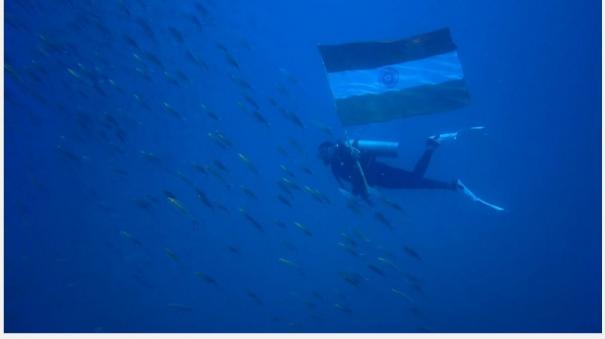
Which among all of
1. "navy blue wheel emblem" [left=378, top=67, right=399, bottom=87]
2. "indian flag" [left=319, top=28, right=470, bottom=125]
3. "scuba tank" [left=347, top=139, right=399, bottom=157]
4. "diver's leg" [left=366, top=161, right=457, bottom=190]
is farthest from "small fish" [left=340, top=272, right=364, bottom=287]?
"navy blue wheel emblem" [left=378, top=67, right=399, bottom=87]

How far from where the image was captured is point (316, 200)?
18375mm

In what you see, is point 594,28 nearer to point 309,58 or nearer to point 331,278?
point 309,58

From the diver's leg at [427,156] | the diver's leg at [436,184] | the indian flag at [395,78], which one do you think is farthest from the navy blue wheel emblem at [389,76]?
the diver's leg at [436,184]

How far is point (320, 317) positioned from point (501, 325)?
7.33m

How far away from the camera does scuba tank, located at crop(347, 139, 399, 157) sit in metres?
7.65

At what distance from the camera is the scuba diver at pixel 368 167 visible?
7.48 m

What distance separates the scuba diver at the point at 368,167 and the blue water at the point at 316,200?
761cm

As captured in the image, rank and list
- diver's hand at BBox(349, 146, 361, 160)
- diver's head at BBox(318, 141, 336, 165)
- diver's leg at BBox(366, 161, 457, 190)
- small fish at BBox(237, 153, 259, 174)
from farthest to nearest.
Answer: diver's leg at BBox(366, 161, 457, 190) → small fish at BBox(237, 153, 259, 174) → diver's head at BBox(318, 141, 336, 165) → diver's hand at BBox(349, 146, 361, 160)

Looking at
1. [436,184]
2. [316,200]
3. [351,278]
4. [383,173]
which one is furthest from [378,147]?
[316,200]

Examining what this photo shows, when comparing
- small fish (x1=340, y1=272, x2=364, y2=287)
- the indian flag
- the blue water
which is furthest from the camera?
the blue water

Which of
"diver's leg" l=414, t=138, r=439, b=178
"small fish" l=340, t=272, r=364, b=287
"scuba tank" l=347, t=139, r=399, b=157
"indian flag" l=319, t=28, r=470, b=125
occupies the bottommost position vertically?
"small fish" l=340, t=272, r=364, b=287

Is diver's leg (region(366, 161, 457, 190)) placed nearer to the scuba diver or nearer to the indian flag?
the scuba diver

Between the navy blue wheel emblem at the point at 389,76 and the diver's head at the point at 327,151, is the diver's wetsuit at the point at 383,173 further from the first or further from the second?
the navy blue wheel emblem at the point at 389,76

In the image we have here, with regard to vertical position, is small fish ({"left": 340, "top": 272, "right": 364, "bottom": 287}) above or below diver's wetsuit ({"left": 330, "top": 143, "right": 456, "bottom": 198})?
below
